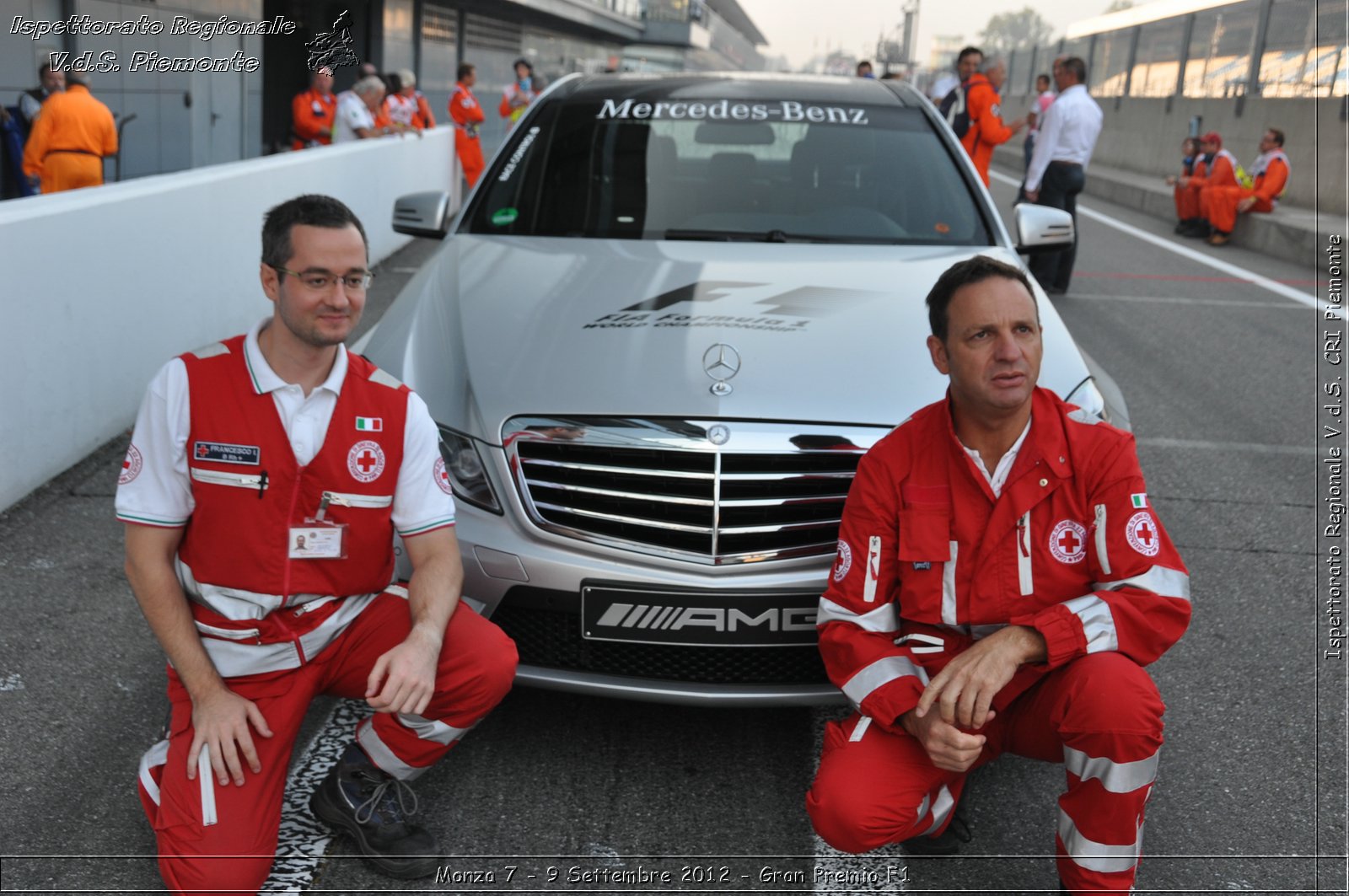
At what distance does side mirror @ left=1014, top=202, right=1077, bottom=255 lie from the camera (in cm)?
452

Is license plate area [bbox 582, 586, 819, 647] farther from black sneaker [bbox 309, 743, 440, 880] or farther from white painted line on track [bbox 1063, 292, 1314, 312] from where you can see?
white painted line on track [bbox 1063, 292, 1314, 312]

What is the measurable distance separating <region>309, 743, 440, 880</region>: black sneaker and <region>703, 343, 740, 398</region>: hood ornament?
3.79ft

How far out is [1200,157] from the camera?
50.8ft

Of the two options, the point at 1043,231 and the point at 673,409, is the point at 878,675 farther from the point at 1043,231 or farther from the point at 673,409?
the point at 1043,231

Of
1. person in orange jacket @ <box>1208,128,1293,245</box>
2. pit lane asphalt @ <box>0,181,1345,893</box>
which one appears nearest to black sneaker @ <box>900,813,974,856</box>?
Result: pit lane asphalt @ <box>0,181,1345,893</box>

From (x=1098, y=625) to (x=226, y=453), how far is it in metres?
1.79

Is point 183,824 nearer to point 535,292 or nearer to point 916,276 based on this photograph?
point 535,292

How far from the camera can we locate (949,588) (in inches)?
106

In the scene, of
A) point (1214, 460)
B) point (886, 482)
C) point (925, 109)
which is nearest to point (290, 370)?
point (886, 482)

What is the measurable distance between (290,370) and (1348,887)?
8.28ft

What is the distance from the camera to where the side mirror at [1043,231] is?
14.8 ft

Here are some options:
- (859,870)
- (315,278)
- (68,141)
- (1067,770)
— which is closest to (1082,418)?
(1067,770)

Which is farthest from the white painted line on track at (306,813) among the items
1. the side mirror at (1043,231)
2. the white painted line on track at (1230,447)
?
the white painted line on track at (1230,447)

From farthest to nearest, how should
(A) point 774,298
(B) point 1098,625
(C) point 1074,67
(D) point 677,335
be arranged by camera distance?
(C) point 1074,67, (A) point 774,298, (D) point 677,335, (B) point 1098,625
